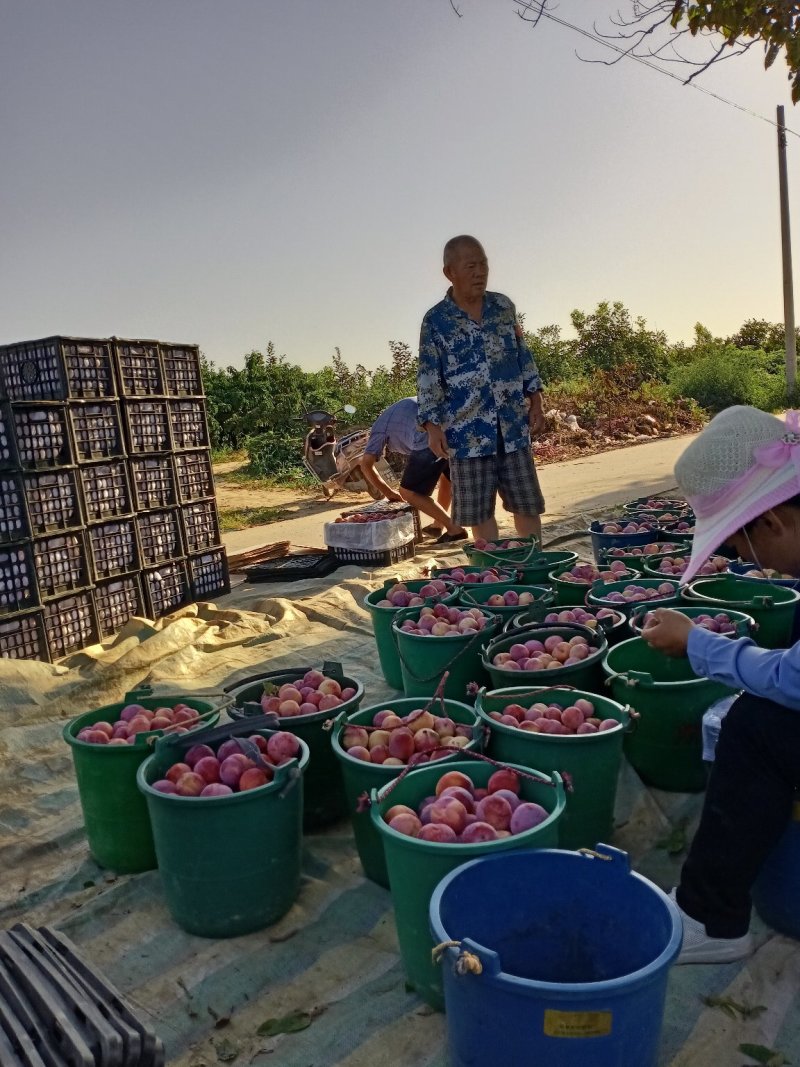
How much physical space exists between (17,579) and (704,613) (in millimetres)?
3545

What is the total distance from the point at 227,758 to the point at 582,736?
3.15 feet

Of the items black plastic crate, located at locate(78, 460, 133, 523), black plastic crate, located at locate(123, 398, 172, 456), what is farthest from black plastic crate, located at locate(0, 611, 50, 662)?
black plastic crate, located at locate(123, 398, 172, 456)

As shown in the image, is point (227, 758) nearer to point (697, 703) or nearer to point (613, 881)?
point (613, 881)

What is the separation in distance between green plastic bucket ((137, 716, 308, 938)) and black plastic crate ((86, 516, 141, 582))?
122 inches

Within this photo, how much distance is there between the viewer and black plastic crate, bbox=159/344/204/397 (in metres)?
5.75

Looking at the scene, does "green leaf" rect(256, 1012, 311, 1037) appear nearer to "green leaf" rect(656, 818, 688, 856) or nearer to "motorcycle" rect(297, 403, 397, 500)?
"green leaf" rect(656, 818, 688, 856)

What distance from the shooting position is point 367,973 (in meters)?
2.04

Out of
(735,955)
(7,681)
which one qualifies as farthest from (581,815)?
(7,681)

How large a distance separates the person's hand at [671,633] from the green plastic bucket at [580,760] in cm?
32

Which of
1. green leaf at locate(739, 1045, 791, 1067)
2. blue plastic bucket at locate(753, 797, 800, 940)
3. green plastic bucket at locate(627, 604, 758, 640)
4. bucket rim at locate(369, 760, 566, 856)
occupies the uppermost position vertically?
green plastic bucket at locate(627, 604, 758, 640)

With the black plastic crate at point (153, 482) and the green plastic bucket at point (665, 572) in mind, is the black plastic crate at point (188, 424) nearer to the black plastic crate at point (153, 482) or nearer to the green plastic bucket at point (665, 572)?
the black plastic crate at point (153, 482)

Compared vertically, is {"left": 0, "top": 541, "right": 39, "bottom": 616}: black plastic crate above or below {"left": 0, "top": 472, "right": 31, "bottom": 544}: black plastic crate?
below

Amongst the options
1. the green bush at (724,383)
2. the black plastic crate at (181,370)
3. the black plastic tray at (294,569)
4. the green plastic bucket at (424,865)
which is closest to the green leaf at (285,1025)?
the green plastic bucket at (424,865)

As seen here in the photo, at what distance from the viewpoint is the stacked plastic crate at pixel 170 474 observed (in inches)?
215
